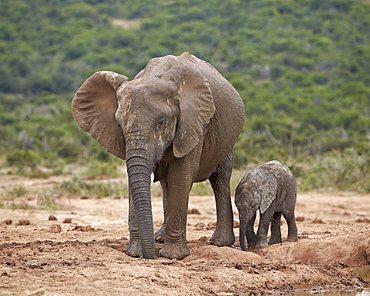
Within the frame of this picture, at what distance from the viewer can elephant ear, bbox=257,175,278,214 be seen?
798cm

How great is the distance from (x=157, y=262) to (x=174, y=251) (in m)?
0.64

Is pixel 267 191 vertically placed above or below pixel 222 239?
above

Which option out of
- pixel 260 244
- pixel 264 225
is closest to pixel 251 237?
pixel 260 244

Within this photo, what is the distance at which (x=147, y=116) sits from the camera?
6.66 m

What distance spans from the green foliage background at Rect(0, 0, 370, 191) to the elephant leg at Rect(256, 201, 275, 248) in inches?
417

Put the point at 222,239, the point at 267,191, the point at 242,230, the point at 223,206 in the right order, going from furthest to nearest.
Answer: the point at 223,206 < the point at 222,239 < the point at 267,191 < the point at 242,230

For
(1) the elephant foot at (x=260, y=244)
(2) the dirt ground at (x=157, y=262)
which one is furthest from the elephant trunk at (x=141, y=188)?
(1) the elephant foot at (x=260, y=244)

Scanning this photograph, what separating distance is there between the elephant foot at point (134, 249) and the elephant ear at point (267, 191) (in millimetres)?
1568

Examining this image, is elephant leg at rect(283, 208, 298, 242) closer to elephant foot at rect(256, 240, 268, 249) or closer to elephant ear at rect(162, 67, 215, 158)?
elephant foot at rect(256, 240, 268, 249)

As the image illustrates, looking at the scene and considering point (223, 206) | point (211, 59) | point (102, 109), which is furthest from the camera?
point (211, 59)

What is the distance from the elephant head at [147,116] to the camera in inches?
262

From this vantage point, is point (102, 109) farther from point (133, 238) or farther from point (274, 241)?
point (274, 241)

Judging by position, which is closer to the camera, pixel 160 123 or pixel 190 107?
pixel 160 123

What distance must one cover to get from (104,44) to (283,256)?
188ft
